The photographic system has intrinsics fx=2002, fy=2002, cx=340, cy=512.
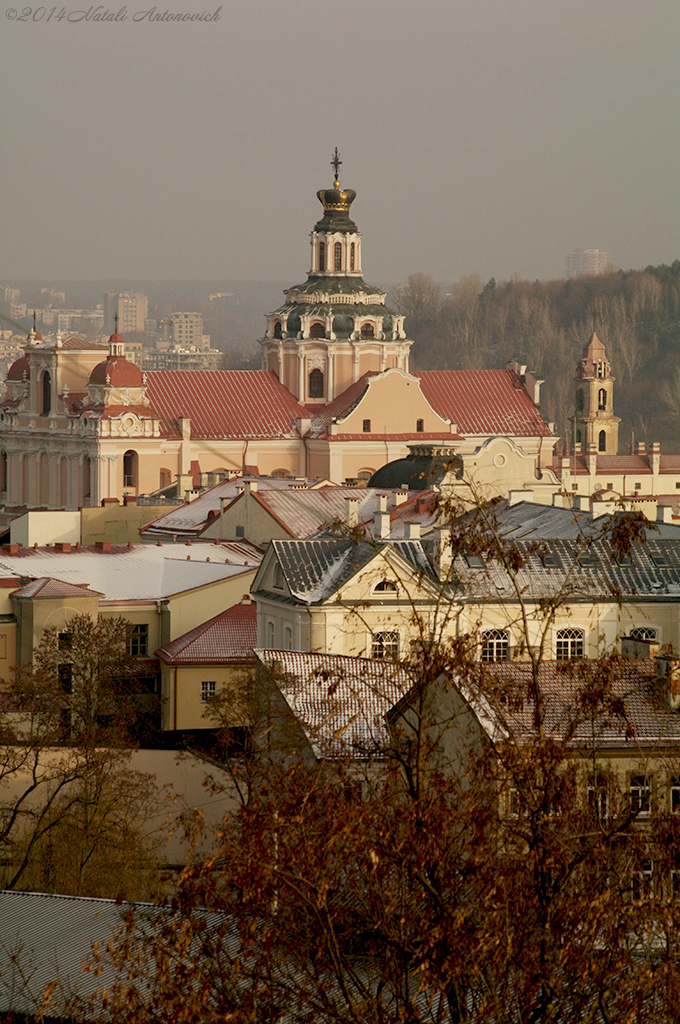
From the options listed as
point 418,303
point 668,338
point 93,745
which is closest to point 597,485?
point 93,745

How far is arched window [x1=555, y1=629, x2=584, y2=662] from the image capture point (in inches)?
919

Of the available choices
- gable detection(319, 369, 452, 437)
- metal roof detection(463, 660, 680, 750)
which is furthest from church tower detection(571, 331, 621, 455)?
metal roof detection(463, 660, 680, 750)

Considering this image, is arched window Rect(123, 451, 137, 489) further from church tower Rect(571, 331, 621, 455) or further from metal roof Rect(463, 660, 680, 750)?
metal roof Rect(463, 660, 680, 750)

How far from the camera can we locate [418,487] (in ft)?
138

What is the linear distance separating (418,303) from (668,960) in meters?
128

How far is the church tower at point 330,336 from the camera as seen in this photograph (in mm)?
65812

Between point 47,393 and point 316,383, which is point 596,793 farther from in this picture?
point 316,383

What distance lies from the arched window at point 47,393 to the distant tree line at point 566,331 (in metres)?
49.1

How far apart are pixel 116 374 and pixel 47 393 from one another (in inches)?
142

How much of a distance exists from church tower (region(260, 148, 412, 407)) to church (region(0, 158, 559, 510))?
0.05 meters

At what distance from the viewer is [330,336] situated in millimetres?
66125

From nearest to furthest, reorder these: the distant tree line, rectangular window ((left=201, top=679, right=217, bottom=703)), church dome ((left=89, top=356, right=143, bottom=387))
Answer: rectangular window ((left=201, top=679, right=217, bottom=703)), church dome ((left=89, top=356, right=143, bottom=387)), the distant tree line

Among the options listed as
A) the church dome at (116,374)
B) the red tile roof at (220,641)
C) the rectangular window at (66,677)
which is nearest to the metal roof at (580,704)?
the rectangular window at (66,677)

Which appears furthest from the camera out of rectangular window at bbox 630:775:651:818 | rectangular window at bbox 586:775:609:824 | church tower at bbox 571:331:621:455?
church tower at bbox 571:331:621:455
